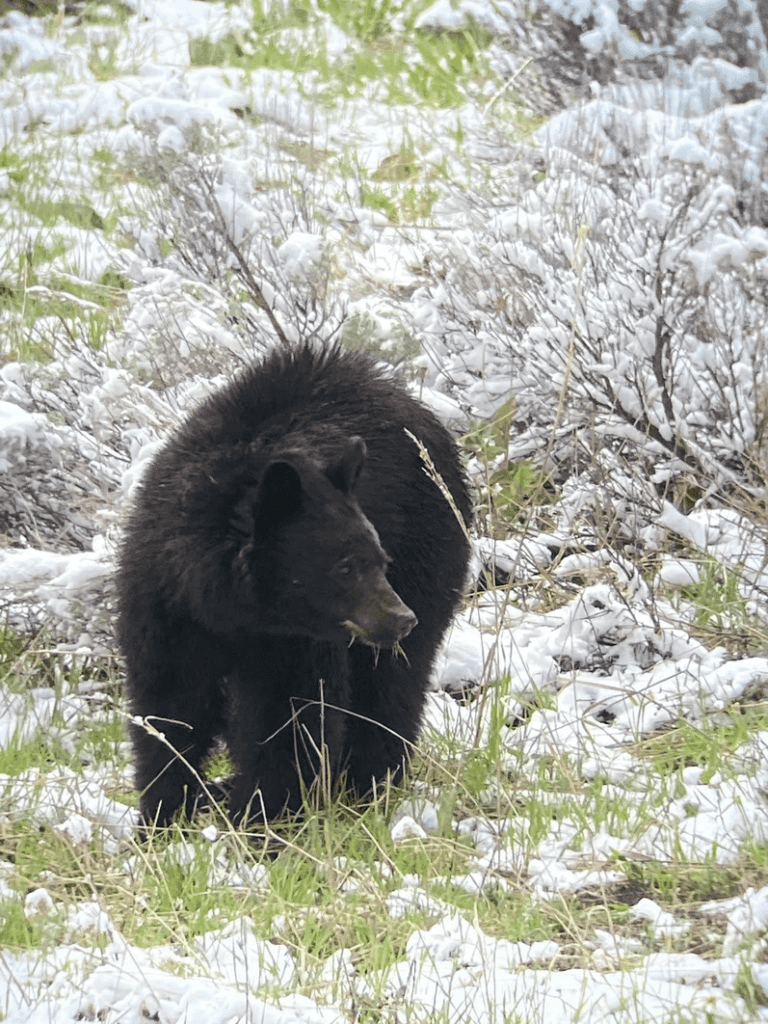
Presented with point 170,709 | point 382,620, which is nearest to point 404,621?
point 382,620

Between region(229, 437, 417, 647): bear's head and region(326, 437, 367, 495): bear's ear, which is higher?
region(326, 437, 367, 495): bear's ear

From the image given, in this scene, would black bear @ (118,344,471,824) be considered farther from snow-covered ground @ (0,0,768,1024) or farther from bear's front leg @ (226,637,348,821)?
snow-covered ground @ (0,0,768,1024)

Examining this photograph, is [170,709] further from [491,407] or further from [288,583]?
[491,407]

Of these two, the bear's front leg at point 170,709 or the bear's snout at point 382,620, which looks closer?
the bear's snout at point 382,620

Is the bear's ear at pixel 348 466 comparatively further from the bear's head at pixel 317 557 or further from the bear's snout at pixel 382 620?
the bear's snout at pixel 382 620

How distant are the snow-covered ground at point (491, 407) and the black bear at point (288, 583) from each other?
9.7 inches

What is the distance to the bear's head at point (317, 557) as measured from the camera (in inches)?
144

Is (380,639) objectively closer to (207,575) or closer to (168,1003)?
(207,575)

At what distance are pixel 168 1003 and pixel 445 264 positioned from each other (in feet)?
13.8

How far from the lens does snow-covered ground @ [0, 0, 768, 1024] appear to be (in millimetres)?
3074

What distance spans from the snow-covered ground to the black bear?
25cm

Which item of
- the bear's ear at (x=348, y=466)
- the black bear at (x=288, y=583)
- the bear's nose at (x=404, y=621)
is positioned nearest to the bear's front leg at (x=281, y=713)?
the black bear at (x=288, y=583)

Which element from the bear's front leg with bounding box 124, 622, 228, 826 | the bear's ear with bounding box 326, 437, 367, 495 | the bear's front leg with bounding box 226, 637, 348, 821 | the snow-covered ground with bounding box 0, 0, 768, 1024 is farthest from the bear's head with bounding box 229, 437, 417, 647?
the snow-covered ground with bounding box 0, 0, 768, 1024

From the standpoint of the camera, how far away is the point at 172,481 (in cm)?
383
